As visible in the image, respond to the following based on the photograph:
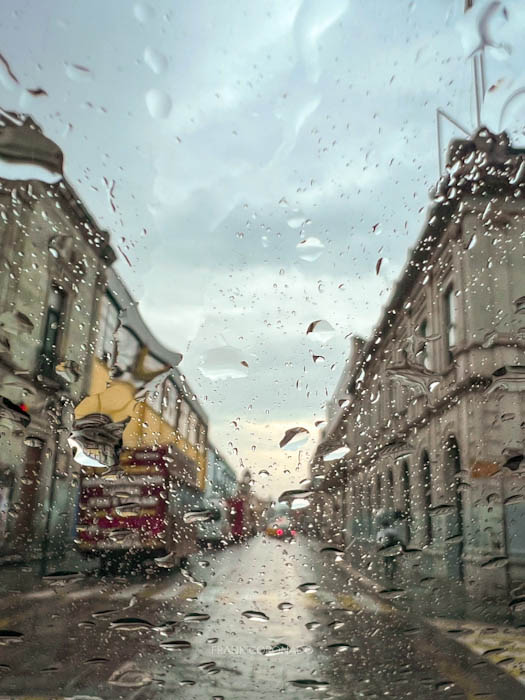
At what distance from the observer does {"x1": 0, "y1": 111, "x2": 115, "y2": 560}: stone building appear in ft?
6.91

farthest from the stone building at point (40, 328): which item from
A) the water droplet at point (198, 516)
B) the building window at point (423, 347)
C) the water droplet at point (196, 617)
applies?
the building window at point (423, 347)

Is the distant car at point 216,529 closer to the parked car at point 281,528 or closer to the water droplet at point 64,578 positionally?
the parked car at point 281,528

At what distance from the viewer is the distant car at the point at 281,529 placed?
2268mm

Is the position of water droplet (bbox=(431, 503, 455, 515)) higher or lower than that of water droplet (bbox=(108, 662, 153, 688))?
higher

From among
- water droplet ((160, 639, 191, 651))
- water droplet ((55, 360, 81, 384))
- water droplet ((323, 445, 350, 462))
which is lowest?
water droplet ((160, 639, 191, 651))

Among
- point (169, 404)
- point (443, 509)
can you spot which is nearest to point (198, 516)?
point (169, 404)

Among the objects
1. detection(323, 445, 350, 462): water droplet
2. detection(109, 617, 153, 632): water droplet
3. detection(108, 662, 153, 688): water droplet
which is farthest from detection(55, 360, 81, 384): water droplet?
detection(108, 662, 153, 688): water droplet

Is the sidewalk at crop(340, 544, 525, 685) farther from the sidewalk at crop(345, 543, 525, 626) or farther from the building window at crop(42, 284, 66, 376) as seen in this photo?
the building window at crop(42, 284, 66, 376)

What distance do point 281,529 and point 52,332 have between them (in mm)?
1115

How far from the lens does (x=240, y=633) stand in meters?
2.24

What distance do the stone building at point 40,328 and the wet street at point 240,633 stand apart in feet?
0.97

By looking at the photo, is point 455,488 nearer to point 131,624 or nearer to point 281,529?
point 281,529

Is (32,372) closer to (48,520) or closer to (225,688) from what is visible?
(48,520)

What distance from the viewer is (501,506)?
7.53 feet
